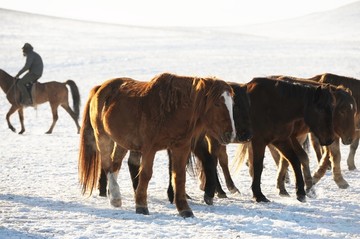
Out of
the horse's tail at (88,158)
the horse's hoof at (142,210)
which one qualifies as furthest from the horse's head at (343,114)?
the horse's tail at (88,158)

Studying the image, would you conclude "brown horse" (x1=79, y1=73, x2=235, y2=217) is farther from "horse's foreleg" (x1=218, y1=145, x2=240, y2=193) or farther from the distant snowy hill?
the distant snowy hill

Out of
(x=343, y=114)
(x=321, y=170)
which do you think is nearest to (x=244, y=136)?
(x=343, y=114)

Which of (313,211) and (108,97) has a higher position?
(108,97)

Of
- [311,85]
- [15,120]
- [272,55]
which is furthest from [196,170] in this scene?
[272,55]

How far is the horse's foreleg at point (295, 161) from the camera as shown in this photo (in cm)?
755

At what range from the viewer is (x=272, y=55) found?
123 feet

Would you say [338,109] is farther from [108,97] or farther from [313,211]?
[108,97]

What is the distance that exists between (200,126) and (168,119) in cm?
40

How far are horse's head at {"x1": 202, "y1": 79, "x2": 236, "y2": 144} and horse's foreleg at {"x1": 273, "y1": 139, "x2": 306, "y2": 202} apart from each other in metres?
1.54

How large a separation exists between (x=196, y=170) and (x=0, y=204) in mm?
2619

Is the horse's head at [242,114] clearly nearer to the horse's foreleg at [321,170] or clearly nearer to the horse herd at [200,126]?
the horse herd at [200,126]

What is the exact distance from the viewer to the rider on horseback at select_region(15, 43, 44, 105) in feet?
57.9

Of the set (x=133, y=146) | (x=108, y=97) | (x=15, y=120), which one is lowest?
(x=15, y=120)

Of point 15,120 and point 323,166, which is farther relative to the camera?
point 15,120
